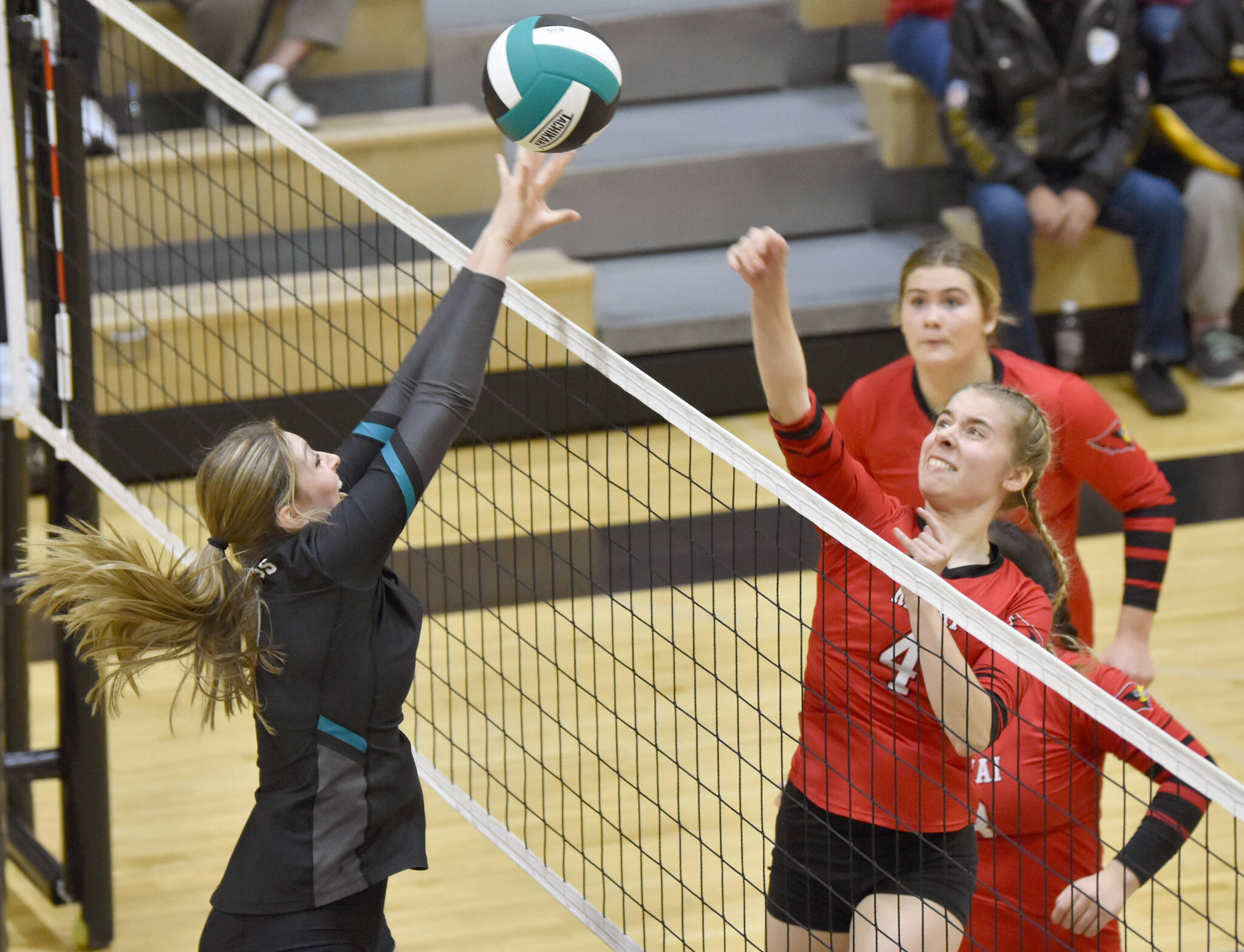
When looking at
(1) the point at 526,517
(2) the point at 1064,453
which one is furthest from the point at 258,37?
(2) the point at 1064,453

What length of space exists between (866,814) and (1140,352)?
153 inches

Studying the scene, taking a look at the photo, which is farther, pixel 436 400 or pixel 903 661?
pixel 903 661

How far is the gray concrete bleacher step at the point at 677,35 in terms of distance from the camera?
6.37m

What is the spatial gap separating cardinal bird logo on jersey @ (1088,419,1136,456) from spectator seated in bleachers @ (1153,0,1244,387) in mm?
3121

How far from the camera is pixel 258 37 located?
5.72 meters

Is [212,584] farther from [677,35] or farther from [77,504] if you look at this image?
[677,35]

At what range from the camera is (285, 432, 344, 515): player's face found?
76.5 inches

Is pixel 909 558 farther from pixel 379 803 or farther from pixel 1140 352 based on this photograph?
pixel 1140 352

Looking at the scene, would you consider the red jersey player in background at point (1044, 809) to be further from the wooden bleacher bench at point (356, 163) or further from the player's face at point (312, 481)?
the wooden bleacher bench at point (356, 163)

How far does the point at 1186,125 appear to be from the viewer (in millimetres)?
5629

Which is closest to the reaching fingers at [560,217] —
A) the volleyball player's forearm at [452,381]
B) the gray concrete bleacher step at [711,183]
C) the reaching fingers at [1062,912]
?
the volleyball player's forearm at [452,381]

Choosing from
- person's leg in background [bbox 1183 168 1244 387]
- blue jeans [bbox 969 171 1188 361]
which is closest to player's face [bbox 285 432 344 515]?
blue jeans [bbox 969 171 1188 361]

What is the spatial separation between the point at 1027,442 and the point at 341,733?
1.06 meters

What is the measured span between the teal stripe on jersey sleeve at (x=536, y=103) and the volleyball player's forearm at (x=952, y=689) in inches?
34.7
